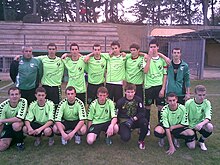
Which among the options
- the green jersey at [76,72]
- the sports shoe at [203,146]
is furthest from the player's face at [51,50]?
the sports shoe at [203,146]

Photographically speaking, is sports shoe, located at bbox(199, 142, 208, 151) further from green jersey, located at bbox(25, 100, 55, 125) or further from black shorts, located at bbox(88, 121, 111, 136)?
green jersey, located at bbox(25, 100, 55, 125)

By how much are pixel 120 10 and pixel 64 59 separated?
4040 centimetres

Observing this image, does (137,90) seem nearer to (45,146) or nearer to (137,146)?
(137,146)

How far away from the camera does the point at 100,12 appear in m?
43.2

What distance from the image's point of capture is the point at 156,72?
5266 millimetres

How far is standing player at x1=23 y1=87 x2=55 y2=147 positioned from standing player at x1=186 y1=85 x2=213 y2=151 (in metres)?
2.38

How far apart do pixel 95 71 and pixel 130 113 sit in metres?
1.12

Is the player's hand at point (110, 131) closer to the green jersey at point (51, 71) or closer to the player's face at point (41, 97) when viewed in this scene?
the player's face at point (41, 97)

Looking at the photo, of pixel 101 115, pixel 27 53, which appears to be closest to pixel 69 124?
pixel 101 115

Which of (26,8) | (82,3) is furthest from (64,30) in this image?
(82,3)

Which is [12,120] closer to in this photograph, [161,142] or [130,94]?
[130,94]

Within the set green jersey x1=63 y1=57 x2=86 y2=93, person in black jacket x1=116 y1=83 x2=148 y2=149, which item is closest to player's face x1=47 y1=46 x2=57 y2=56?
green jersey x1=63 y1=57 x2=86 y2=93

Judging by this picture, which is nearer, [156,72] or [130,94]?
[130,94]

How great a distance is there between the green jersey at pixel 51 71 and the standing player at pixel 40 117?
627 millimetres
